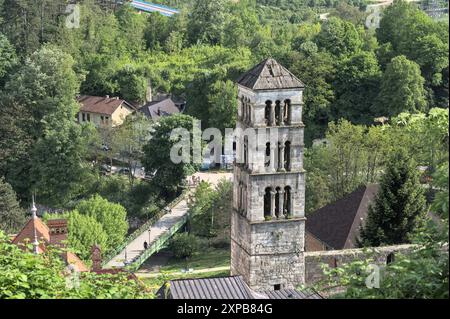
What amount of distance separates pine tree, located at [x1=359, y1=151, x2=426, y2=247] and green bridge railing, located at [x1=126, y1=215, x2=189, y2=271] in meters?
11.1

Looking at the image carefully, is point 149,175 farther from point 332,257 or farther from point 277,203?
point 332,257

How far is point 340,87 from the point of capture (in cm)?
5688

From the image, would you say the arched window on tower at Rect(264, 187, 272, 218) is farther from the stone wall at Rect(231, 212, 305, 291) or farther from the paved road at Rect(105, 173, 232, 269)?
the paved road at Rect(105, 173, 232, 269)

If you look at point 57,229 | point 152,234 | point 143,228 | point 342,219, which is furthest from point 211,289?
point 143,228

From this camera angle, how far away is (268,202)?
1117 inches

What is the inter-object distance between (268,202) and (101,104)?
35849mm

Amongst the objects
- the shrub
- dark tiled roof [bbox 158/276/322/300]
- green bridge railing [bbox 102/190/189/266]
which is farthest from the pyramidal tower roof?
the shrub

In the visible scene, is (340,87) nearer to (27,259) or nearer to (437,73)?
(437,73)

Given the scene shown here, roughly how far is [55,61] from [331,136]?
18.8m

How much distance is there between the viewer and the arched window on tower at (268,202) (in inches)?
1112

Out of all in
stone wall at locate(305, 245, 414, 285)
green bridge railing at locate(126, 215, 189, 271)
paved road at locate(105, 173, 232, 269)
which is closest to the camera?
stone wall at locate(305, 245, 414, 285)

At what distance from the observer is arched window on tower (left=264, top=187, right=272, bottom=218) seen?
2825 centimetres

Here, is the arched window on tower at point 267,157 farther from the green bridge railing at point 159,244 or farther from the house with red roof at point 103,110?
the house with red roof at point 103,110
